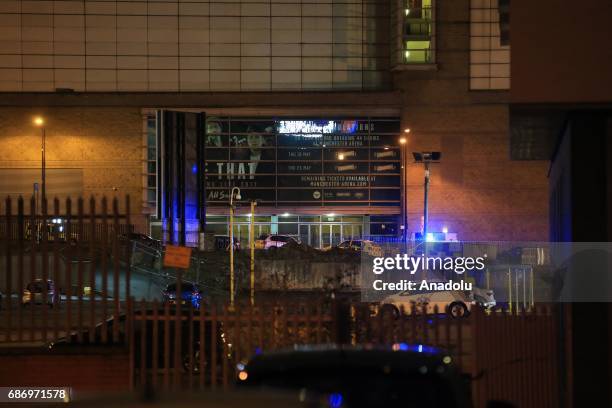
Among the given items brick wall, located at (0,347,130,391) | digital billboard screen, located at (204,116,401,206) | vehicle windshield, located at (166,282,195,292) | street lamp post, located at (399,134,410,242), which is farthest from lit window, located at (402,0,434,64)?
brick wall, located at (0,347,130,391)

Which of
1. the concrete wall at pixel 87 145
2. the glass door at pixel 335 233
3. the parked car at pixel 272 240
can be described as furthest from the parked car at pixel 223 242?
the glass door at pixel 335 233

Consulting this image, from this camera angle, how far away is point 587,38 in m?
10.2

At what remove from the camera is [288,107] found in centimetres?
5675

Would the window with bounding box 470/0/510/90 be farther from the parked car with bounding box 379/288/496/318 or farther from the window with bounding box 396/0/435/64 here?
the parked car with bounding box 379/288/496/318

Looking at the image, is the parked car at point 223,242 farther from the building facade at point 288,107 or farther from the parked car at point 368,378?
the parked car at point 368,378

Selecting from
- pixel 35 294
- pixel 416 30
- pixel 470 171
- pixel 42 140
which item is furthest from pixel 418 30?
pixel 35 294

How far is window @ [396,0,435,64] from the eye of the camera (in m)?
56.5

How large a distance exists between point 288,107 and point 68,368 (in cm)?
4606

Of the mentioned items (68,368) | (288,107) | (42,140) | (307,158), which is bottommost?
(68,368)

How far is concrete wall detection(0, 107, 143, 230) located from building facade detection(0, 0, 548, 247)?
9 centimetres

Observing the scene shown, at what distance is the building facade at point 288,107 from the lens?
56062mm

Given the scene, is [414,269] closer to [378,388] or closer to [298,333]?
[298,333]

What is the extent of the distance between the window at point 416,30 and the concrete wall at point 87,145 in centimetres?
1734

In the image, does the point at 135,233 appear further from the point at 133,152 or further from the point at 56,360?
the point at 56,360
